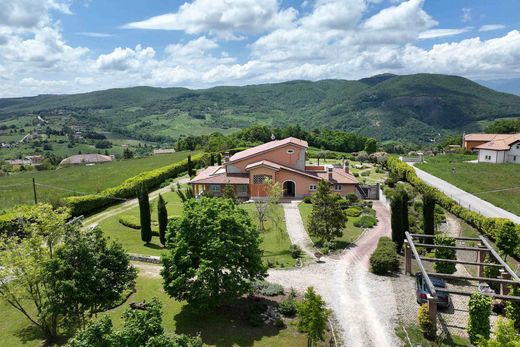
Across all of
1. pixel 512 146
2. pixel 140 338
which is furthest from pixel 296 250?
pixel 512 146

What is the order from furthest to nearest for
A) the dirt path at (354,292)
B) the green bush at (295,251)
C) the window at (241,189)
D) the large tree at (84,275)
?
the window at (241,189) < the green bush at (295,251) < the dirt path at (354,292) < the large tree at (84,275)

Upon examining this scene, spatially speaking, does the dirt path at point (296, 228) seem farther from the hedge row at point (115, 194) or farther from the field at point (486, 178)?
the field at point (486, 178)

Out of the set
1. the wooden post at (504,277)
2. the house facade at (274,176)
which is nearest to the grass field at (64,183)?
the house facade at (274,176)

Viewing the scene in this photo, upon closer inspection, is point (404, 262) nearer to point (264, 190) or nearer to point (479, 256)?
point (479, 256)

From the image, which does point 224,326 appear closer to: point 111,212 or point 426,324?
point 426,324

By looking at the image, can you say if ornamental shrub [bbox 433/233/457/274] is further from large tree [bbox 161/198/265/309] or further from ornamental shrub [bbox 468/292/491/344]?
large tree [bbox 161/198/265/309]

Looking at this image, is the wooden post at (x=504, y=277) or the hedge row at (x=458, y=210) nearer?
the wooden post at (x=504, y=277)
